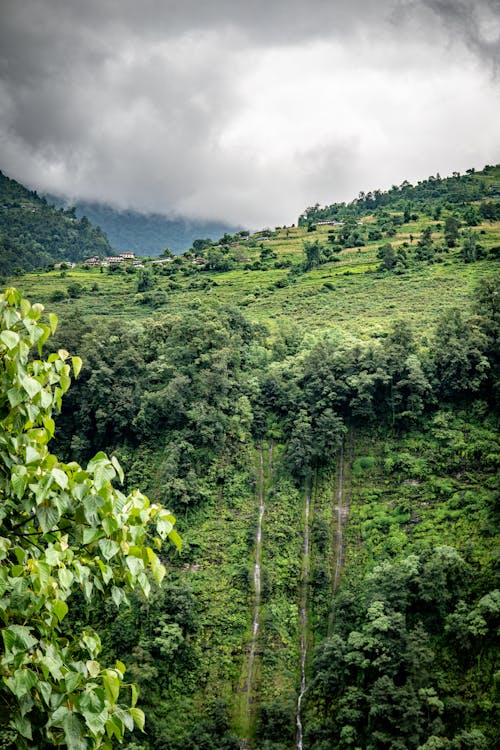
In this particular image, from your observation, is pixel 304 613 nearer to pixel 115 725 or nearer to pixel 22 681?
pixel 115 725

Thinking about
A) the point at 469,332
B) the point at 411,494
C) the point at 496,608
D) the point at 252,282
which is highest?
the point at 252,282

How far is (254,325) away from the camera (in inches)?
1687

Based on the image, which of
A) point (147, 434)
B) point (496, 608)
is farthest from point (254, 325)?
point (496, 608)

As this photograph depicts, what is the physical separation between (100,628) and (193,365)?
15.3m

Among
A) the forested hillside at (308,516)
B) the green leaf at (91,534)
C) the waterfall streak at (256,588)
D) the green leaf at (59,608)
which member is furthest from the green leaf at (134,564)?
the waterfall streak at (256,588)

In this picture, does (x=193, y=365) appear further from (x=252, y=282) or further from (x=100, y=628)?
(x=252, y=282)

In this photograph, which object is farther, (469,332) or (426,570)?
(469,332)

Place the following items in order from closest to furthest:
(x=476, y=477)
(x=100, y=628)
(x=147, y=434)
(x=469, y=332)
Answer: (x=100, y=628)
(x=476, y=477)
(x=469, y=332)
(x=147, y=434)

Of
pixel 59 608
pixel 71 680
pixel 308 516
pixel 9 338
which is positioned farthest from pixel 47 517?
pixel 308 516

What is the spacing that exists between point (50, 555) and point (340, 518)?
27284 millimetres

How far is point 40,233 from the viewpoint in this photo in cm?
12800

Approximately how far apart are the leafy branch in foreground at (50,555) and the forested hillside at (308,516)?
1736cm

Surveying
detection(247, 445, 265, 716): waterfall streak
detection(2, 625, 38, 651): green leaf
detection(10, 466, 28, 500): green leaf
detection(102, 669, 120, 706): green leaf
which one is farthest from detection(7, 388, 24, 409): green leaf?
detection(247, 445, 265, 716): waterfall streak

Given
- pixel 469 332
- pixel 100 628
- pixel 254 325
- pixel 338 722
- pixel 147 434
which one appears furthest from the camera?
pixel 254 325
